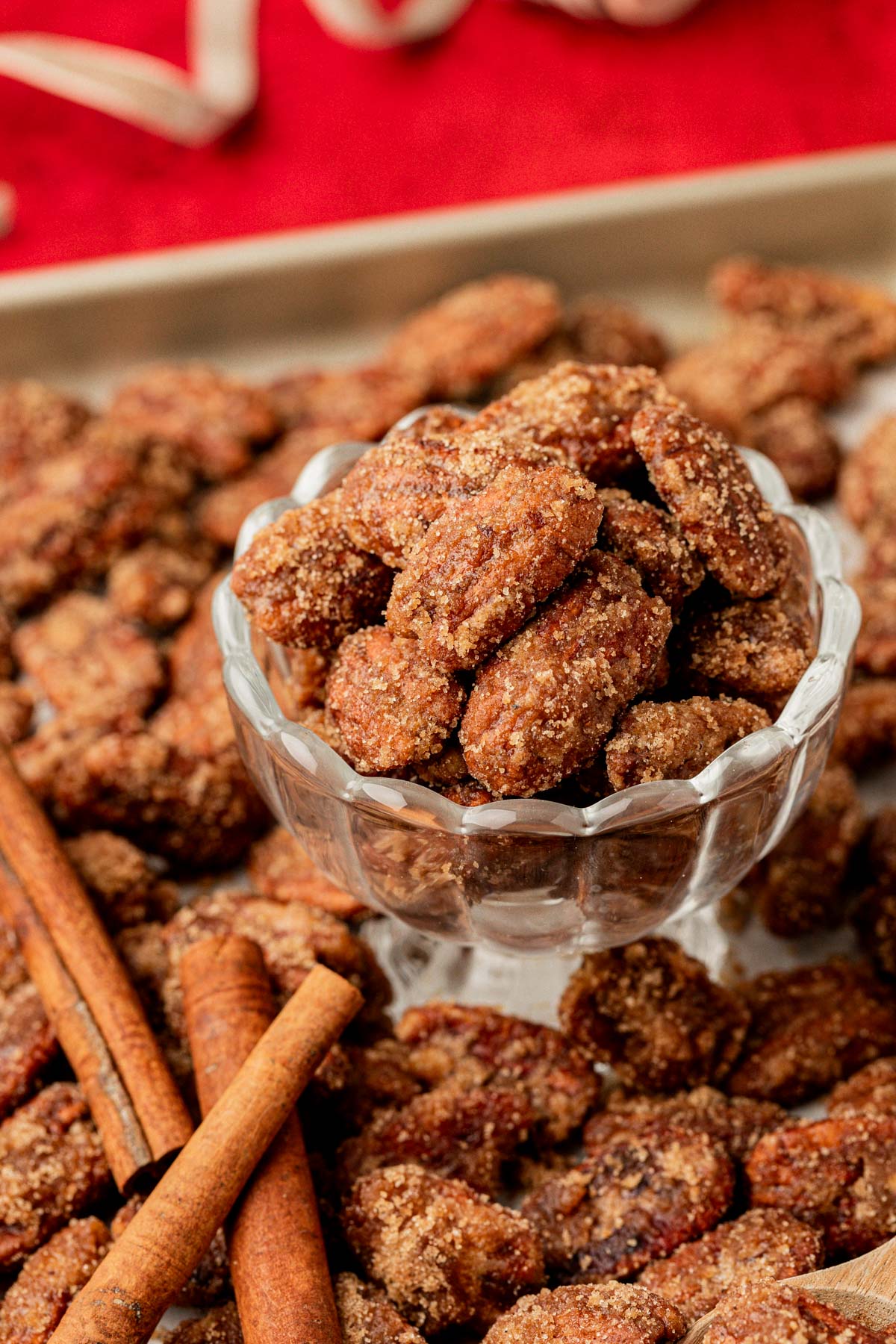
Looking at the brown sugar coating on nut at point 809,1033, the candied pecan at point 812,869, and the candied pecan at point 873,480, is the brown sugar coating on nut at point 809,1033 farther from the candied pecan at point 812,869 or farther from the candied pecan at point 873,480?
the candied pecan at point 873,480

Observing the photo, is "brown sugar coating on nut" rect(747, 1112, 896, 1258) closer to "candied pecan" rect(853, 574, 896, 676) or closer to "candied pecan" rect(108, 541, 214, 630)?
"candied pecan" rect(853, 574, 896, 676)

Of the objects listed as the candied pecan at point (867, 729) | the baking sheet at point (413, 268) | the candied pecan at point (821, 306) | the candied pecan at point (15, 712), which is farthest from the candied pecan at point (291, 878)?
the candied pecan at point (821, 306)

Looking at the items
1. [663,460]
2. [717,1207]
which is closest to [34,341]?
[663,460]

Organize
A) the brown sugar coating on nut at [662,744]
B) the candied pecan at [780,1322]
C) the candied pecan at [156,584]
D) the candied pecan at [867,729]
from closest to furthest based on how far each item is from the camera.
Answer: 1. the candied pecan at [780,1322]
2. the brown sugar coating on nut at [662,744]
3. the candied pecan at [867,729]
4. the candied pecan at [156,584]

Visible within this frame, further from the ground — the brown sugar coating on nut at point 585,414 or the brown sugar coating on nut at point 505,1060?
the brown sugar coating on nut at point 585,414

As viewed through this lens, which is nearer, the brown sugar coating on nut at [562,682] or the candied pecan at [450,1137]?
the brown sugar coating on nut at [562,682]

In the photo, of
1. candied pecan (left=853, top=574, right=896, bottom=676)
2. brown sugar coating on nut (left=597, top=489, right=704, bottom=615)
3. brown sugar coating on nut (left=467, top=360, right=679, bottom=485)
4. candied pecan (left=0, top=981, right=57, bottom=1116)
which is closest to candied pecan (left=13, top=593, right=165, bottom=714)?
candied pecan (left=0, top=981, right=57, bottom=1116)

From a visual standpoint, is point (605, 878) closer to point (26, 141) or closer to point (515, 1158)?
point (515, 1158)
